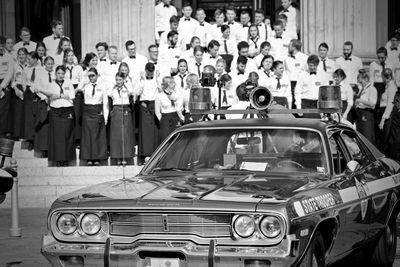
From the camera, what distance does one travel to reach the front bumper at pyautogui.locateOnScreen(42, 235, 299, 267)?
22.0 feet

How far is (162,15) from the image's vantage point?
19.9 meters

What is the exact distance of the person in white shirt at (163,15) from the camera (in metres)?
19.9

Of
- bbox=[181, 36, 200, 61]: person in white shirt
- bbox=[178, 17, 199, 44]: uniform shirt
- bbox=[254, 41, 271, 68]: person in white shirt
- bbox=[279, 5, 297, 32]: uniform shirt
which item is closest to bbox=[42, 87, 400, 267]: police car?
bbox=[254, 41, 271, 68]: person in white shirt

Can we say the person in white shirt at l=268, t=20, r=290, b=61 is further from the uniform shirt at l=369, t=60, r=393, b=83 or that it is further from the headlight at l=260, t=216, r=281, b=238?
the headlight at l=260, t=216, r=281, b=238

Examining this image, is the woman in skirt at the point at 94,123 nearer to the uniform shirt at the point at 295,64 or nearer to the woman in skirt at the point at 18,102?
the woman in skirt at the point at 18,102

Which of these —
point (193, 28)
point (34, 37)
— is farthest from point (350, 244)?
point (34, 37)

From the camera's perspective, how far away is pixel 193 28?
18656 millimetres

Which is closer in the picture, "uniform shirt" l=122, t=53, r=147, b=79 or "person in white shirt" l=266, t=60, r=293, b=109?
"person in white shirt" l=266, t=60, r=293, b=109

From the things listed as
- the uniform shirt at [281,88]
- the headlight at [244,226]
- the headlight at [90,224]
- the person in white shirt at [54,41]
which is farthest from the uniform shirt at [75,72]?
the headlight at [244,226]

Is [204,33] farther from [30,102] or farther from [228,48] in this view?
[30,102]

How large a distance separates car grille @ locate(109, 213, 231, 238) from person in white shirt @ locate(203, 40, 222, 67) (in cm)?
1062

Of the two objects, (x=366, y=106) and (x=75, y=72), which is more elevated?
(x=75, y=72)

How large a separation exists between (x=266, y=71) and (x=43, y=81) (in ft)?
13.2

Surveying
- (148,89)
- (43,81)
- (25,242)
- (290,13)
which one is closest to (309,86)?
(290,13)
